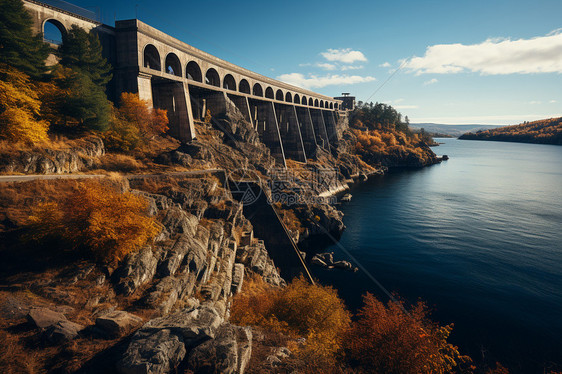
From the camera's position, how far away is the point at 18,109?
21.1 m

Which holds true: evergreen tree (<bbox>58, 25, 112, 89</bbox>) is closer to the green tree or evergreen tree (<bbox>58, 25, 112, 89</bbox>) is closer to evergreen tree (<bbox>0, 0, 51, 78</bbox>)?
the green tree

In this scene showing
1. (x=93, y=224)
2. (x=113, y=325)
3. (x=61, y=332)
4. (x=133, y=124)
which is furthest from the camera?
(x=133, y=124)

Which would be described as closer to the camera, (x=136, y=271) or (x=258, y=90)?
(x=136, y=271)

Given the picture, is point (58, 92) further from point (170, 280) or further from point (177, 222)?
point (170, 280)

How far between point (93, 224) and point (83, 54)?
1146 inches

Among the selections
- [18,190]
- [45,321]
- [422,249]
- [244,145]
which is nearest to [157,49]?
[244,145]

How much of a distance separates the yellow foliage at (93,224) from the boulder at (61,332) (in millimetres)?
5149

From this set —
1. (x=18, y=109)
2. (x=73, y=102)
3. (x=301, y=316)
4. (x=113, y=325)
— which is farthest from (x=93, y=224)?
(x=73, y=102)

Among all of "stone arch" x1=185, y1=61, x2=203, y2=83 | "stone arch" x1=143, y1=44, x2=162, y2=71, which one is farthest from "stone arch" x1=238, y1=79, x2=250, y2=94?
"stone arch" x1=143, y1=44, x2=162, y2=71

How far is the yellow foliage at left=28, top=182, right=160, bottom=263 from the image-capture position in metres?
14.6

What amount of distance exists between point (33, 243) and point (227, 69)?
163 feet

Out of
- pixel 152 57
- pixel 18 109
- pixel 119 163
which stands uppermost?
pixel 152 57

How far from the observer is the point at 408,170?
374ft

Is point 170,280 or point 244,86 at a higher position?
point 244,86
